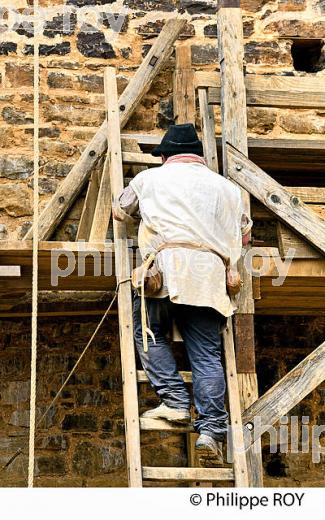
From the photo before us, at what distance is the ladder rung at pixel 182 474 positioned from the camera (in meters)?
6.04

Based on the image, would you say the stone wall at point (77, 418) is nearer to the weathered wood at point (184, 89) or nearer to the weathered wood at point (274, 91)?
the weathered wood at point (184, 89)

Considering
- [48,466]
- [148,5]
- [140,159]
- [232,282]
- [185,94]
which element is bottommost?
[48,466]

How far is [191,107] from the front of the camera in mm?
7785

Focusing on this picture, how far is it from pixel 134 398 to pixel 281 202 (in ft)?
4.40

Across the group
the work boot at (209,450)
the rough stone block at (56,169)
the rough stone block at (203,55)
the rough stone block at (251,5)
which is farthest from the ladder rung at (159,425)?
the rough stone block at (251,5)

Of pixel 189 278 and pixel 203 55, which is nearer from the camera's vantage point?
pixel 189 278

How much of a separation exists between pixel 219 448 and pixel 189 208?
3.71ft

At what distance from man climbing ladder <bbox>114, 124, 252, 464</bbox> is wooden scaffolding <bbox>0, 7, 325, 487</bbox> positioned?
0.36 ft

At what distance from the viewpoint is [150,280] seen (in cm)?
621

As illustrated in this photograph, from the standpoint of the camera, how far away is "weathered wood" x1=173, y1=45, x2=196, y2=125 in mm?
7761

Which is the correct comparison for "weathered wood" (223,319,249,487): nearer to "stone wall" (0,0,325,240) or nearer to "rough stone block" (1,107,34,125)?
"stone wall" (0,0,325,240)

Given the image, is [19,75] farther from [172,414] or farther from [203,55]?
[172,414]

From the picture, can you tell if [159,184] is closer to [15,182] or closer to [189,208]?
[189,208]

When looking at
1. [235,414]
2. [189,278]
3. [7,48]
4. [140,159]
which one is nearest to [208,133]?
[140,159]
